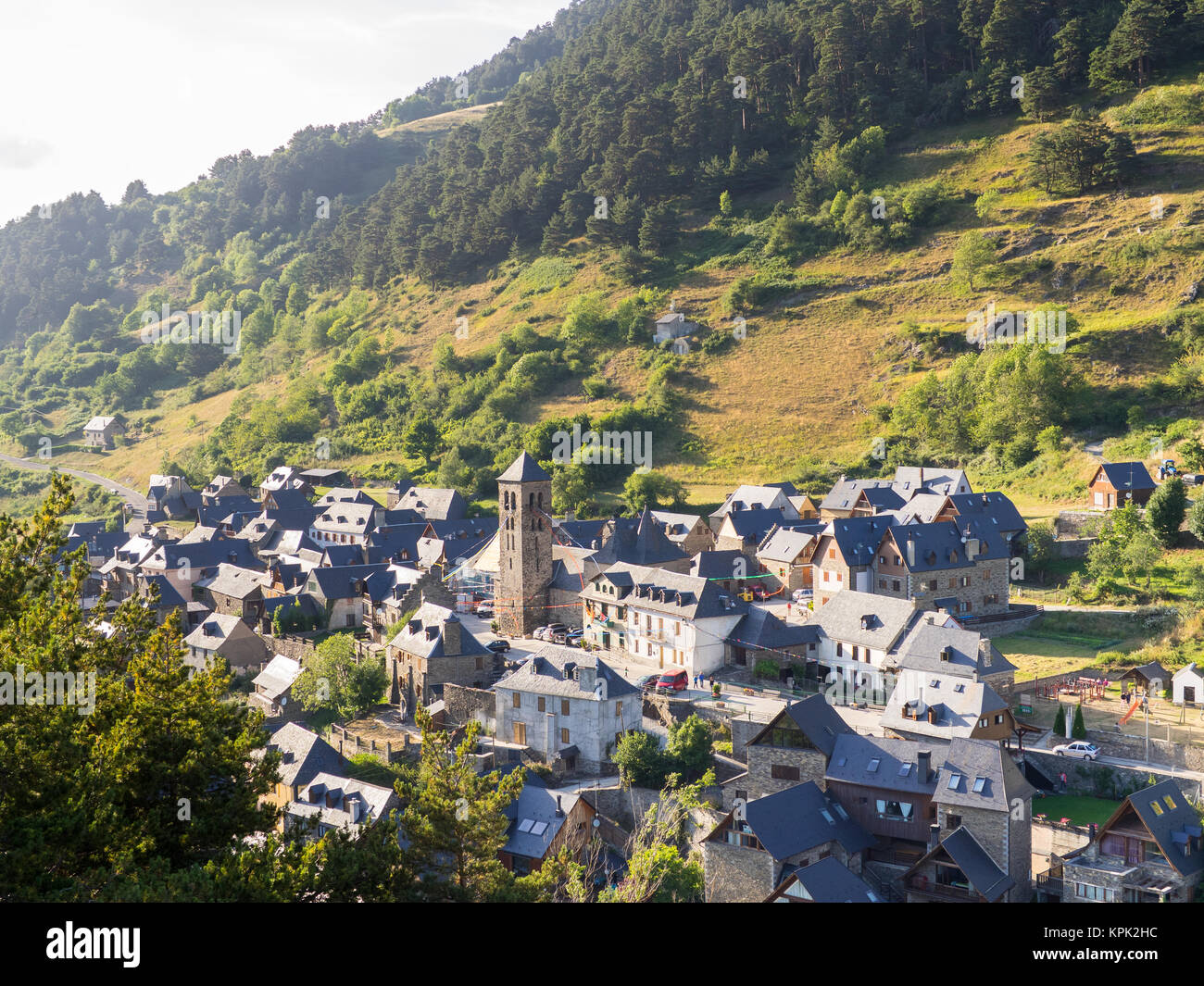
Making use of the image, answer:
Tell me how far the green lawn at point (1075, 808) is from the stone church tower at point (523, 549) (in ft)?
88.5

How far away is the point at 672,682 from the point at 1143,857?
20061 mm

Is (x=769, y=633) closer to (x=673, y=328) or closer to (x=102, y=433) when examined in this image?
(x=673, y=328)

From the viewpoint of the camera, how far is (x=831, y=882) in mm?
28469

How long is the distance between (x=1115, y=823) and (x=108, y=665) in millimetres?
25133

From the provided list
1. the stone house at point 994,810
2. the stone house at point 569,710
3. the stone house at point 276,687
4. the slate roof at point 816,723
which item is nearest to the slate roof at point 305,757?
the stone house at point 569,710

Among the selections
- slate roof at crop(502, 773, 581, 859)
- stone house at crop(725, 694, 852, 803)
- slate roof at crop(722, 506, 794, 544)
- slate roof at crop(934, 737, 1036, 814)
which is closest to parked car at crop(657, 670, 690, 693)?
stone house at crop(725, 694, 852, 803)

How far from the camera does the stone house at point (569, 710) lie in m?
40.4

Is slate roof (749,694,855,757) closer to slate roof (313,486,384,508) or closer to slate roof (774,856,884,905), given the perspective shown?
slate roof (774,856,884,905)

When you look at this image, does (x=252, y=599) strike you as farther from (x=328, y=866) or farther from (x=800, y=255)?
(x=800, y=255)

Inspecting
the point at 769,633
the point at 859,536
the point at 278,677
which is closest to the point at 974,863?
the point at 769,633

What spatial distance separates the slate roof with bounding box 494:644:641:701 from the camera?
4078cm

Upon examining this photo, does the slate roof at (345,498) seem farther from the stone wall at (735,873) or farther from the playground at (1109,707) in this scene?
the stone wall at (735,873)

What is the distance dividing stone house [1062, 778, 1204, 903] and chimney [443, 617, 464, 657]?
26230mm
